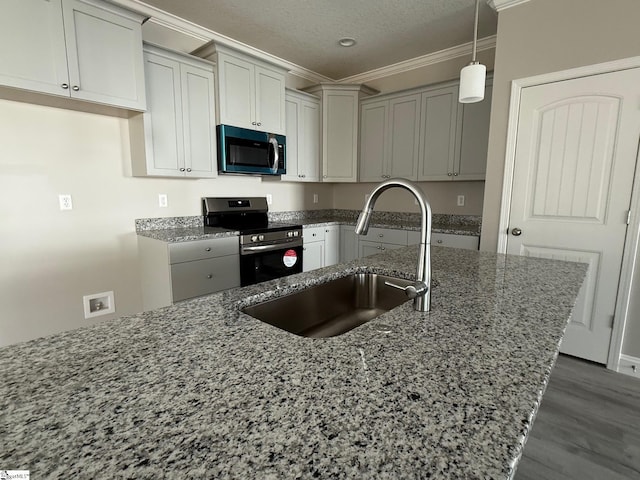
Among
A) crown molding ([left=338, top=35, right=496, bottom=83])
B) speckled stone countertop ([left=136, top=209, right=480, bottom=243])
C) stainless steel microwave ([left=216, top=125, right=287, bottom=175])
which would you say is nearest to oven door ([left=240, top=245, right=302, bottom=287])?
speckled stone countertop ([left=136, top=209, right=480, bottom=243])

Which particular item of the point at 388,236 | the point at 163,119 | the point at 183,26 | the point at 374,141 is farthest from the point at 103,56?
the point at 388,236

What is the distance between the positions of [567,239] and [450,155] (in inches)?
51.3

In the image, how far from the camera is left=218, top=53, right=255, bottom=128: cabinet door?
112 inches

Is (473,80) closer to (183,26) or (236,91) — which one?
(236,91)

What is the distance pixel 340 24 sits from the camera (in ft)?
9.45

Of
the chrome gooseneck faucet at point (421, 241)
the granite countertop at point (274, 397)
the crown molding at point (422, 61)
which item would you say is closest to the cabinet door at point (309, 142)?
the crown molding at point (422, 61)

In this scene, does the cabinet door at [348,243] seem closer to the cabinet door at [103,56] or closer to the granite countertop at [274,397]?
the cabinet door at [103,56]

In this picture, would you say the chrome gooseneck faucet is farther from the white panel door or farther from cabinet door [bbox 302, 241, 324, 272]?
cabinet door [bbox 302, 241, 324, 272]

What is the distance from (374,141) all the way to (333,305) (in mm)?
2910

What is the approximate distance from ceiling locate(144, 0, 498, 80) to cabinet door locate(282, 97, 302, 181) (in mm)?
528

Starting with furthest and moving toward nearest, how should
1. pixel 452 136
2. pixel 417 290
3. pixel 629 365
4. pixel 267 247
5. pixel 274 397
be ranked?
1. pixel 452 136
2. pixel 267 247
3. pixel 629 365
4. pixel 417 290
5. pixel 274 397

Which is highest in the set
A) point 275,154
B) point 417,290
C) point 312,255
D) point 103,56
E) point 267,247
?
point 103,56

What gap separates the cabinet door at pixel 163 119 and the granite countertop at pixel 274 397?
6.65 feet

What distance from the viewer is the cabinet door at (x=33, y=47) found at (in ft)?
5.95
